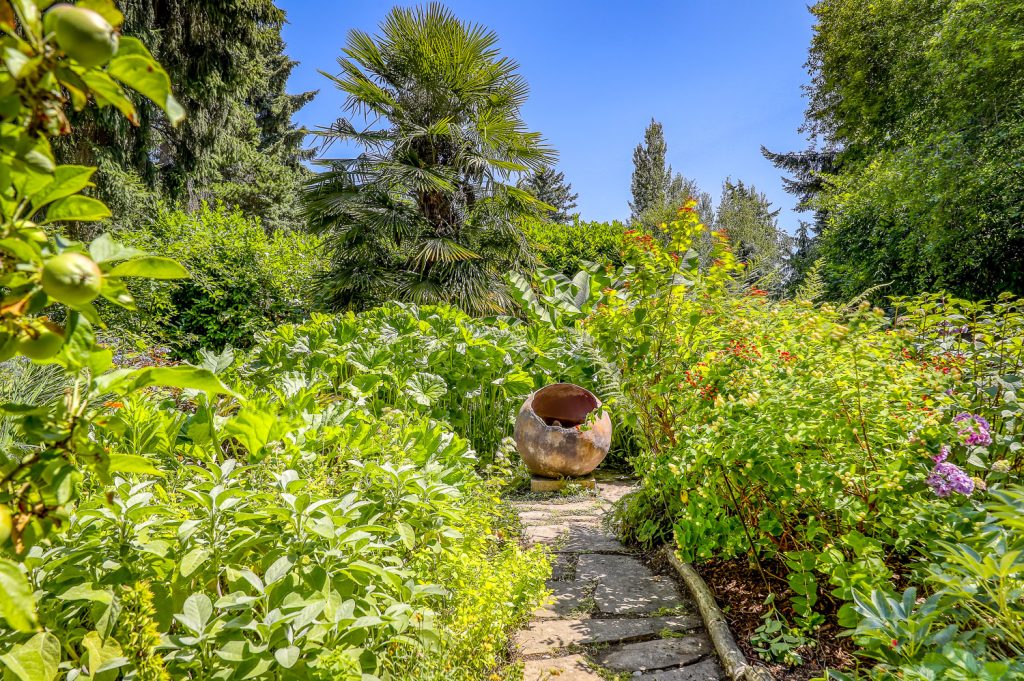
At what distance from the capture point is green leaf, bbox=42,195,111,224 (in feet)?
1.57

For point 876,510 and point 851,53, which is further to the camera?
point 851,53

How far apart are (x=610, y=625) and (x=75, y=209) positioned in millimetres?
2040

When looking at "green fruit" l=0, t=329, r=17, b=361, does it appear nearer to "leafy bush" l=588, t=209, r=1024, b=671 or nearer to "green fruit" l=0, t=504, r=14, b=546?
"green fruit" l=0, t=504, r=14, b=546

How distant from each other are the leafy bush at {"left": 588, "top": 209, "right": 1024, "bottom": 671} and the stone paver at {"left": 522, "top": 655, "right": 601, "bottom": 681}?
0.57m

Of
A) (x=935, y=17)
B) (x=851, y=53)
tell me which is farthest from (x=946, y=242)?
(x=851, y=53)

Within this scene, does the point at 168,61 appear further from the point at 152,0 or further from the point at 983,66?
the point at 983,66

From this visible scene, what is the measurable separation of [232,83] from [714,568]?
9.49m

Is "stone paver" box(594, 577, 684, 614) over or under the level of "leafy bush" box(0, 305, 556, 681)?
under

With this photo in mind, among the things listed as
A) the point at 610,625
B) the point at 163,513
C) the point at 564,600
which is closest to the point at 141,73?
the point at 163,513

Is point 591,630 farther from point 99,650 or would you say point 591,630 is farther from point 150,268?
point 150,268

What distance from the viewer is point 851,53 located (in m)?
13.0

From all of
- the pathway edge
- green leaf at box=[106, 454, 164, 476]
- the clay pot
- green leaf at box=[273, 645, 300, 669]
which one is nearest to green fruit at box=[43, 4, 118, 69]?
green leaf at box=[106, 454, 164, 476]

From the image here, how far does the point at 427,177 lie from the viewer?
6.84 m

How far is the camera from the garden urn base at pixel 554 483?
3.91 metres
